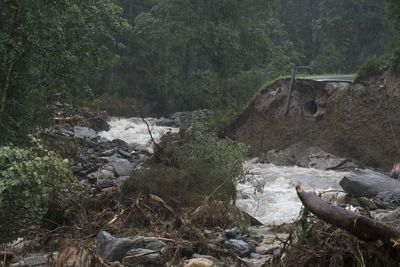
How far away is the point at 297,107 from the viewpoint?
24734 millimetres

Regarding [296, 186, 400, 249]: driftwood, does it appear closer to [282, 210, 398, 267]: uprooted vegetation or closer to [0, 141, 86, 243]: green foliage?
[282, 210, 398, 267]: uprooted vegetation

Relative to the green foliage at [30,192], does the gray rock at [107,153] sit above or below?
below

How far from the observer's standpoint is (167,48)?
3838 centimetres

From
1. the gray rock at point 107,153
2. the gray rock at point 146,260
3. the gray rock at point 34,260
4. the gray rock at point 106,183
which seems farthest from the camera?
the gray rock at point 107,153

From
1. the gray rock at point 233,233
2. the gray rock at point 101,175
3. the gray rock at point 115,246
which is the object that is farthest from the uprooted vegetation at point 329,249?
the gray rock at point 101,175

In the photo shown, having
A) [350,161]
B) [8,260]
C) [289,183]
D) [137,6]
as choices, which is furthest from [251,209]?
[137,6]

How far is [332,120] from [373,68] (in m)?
2.52

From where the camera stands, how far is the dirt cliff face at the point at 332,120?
70.4ft

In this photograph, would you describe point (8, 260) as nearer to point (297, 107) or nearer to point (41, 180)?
point (41, 180)

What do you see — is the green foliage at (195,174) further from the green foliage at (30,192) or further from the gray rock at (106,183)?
the green foliage at (30,192)

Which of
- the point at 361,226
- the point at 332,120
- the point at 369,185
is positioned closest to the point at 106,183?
the point at 369,185

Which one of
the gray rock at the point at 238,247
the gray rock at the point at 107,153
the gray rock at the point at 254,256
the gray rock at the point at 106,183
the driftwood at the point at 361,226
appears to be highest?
the driftwood at the point at 361,226

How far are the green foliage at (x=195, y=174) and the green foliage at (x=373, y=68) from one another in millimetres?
8091

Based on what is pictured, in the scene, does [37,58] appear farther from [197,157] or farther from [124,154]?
[124,154]
